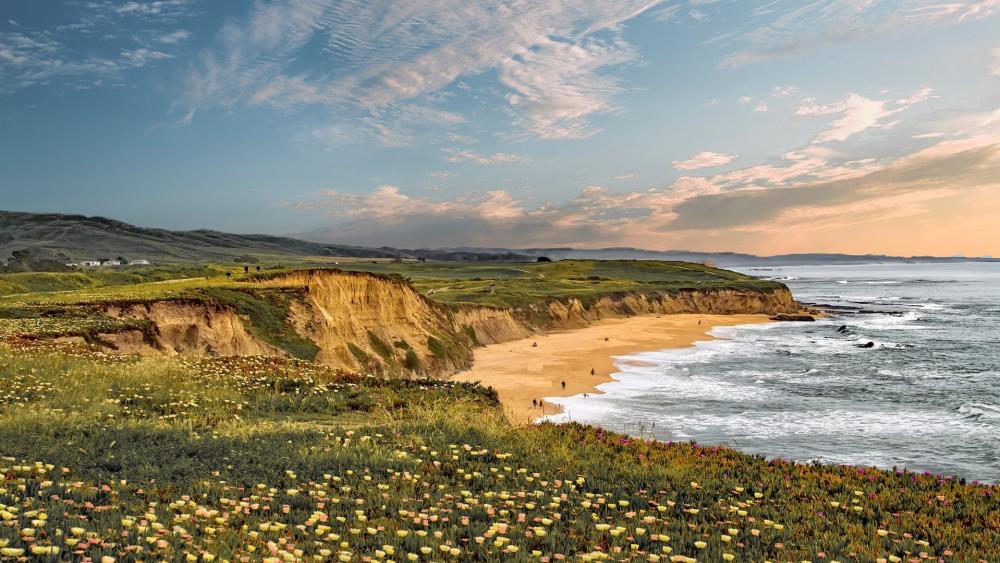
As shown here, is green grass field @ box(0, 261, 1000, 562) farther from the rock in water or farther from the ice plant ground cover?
the rock in water

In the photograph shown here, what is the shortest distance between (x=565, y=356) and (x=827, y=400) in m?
22.9

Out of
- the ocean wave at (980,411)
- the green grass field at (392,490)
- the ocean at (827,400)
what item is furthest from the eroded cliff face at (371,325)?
the ocean wave at (980,411)

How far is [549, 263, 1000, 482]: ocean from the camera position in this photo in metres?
26.0

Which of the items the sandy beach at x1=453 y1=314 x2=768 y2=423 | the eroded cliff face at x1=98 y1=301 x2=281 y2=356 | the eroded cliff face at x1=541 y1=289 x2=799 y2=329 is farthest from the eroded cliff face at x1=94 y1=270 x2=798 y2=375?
the eroded cliff face at x1=541 y1=289 x2=799 y2=329

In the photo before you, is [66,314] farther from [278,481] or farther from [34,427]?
[278,481]

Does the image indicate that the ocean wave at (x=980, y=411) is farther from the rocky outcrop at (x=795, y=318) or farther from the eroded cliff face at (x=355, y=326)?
the rocky outcrop at (x=795, y=318)

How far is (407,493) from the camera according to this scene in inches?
355

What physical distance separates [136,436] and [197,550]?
6.16 meters

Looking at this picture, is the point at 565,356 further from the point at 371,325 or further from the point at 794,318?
the point at 794,318

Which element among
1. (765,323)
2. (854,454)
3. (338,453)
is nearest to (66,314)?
(338,453)

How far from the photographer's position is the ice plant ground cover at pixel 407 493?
6844 mm

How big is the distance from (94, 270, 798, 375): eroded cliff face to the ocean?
1426 centimetres

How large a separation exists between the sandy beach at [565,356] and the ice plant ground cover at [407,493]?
20.1ft

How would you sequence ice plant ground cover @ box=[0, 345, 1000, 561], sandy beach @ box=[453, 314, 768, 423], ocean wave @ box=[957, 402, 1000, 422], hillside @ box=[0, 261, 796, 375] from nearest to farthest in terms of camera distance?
ice plant ground cover @ box=[0, 345, 1000, 561] < hillside @ box=[0, 261, 796, 375] < ocean wave @ box=[957, 402, 1000, 422] < sandy beach @ box=[453, 314, 768, 423]
